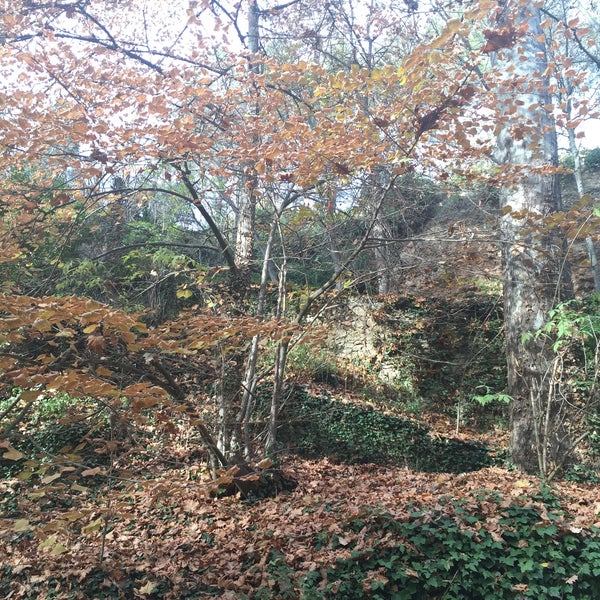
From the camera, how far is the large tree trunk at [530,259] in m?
5.51

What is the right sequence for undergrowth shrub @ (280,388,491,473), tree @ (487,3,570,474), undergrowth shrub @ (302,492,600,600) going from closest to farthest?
undergrowth shrub @ (302,492,600,600) < tree @ (487,3,570,474) < undergrowth shrub @ (280,388,491,473)

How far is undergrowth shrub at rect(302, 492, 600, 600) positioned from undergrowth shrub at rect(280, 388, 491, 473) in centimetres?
337

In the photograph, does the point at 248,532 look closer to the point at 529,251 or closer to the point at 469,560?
the point at 469,560

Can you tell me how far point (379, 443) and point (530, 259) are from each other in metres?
3.56

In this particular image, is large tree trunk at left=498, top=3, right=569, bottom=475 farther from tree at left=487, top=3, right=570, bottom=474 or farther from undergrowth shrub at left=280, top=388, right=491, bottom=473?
undergrowth shrub at left=280, top=388, right=491, bottom=473

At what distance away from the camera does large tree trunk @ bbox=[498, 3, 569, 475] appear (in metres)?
5.51

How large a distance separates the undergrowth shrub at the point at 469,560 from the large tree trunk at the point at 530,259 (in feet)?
5.19

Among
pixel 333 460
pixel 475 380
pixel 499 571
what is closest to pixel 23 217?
pixel 333 460

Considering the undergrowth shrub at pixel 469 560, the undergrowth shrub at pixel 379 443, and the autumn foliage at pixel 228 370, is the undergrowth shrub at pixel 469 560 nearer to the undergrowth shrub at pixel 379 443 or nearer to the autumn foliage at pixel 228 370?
the autumn foliage at pixel 228 370

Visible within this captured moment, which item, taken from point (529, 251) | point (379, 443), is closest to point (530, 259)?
point (529, 251)

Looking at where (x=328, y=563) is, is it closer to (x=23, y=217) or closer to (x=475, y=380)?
(x=23, y=217)

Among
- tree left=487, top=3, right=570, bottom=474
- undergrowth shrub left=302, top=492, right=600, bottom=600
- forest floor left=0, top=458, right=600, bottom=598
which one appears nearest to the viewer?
undergrowth shrub left=302, top=492, right=600, bottom=600

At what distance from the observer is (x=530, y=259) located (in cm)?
614

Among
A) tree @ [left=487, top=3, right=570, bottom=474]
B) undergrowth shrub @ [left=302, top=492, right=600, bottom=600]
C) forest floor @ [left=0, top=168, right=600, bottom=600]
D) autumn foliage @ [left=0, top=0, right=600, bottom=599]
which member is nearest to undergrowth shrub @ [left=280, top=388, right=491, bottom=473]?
autumn foliage @ [left=0, top=0, right=600, bottom=599]
